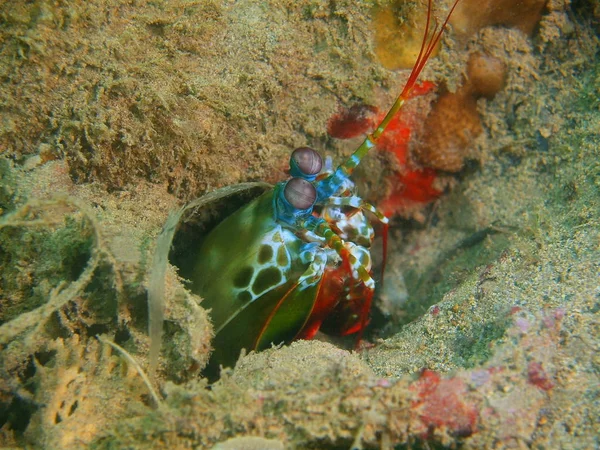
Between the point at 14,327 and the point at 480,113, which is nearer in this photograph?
the point at 14,327

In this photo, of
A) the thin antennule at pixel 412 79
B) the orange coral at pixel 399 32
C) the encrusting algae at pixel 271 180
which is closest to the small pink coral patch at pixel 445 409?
the encrusting algae at pixel 271 180

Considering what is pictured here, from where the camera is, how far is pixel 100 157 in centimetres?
271

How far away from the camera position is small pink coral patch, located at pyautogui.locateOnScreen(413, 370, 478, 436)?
1.72 meters

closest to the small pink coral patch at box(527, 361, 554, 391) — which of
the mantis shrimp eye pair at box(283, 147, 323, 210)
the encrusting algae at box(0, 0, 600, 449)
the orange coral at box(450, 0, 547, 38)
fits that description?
the encrusting algae at box(0, 0, 600, 449)

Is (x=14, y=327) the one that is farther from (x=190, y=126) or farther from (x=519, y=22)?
(x=519, y=22)

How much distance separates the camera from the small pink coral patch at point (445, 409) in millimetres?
1720

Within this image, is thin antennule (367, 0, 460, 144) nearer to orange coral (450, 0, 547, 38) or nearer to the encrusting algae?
orange coral (450, 0, 547, 38)

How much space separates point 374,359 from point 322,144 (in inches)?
73.2

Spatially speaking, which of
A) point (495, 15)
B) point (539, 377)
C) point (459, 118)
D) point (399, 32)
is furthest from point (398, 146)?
point (539, 377)

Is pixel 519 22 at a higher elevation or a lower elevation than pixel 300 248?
higher

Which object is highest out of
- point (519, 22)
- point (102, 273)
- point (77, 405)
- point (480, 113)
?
point (519, 22)

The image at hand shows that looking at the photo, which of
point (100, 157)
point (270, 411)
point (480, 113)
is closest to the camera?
point (270, 411)

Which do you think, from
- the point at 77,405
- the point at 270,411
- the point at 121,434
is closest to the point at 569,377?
the point at 270,411

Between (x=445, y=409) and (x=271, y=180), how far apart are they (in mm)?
2323
